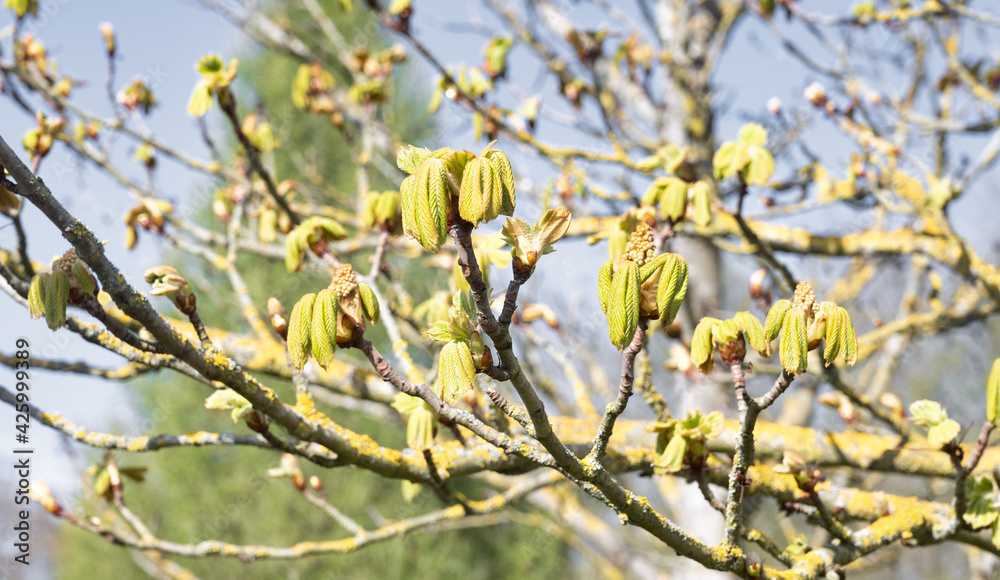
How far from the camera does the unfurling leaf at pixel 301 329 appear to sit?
2.72 ft

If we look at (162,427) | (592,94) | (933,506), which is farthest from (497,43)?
(162,427)

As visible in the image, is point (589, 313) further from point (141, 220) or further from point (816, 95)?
point (141, 220)

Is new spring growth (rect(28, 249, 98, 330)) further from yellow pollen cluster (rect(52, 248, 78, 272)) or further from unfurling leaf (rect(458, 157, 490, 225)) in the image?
unfurling leaf (rect(458, 157, 490, 225))

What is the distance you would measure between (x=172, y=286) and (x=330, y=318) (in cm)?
42

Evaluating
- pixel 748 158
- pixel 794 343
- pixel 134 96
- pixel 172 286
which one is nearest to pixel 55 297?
pixel 172 286

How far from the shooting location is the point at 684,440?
1.09 meters

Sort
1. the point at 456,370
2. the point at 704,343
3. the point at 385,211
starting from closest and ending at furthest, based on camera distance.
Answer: the point at 456,370
the point at 704,343
the point at 385,211

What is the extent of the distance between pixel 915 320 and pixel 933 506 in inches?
50.6

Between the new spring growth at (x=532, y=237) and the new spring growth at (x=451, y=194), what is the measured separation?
1.5 inches

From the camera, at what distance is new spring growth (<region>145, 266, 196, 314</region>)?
1.07 m

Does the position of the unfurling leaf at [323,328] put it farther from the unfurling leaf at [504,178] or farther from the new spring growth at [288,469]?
the new spring growth at [288,469]

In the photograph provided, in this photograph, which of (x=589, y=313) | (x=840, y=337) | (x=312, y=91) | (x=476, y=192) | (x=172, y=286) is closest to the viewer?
(x=476, y=192)

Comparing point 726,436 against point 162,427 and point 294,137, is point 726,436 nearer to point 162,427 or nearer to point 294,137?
point 162,427

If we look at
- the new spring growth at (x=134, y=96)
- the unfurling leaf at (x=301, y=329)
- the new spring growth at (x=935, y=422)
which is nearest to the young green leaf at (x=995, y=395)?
the new spring growth at (x=935, y=422)
